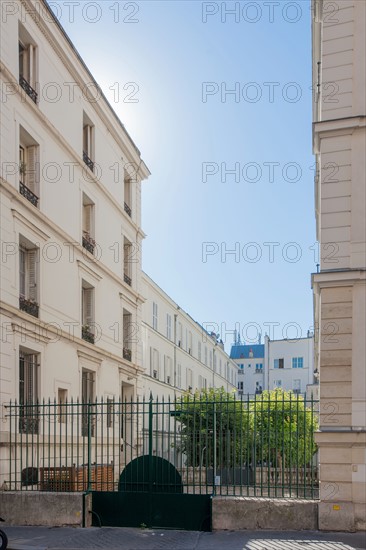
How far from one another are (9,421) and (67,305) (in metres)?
5.61

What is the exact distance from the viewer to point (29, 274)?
19.0 metres

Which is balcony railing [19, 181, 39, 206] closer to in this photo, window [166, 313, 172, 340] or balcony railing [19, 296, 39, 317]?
balcony railing [19, 296, 39, 317]

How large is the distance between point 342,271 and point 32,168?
10486mm

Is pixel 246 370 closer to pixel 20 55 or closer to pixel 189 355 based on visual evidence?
pixel 189 355

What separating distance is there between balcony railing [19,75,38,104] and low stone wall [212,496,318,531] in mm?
12395

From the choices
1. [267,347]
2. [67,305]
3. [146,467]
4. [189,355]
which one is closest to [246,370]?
[267,347]

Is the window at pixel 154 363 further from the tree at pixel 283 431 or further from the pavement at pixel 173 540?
the pavement at pixel 173 540

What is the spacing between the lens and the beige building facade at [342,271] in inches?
469

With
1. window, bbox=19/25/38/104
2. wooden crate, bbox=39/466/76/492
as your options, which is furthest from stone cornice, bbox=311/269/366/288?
window, bbox=19/25/38/104

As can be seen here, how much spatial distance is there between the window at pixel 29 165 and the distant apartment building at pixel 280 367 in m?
59.2

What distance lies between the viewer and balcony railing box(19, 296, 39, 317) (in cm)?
1795

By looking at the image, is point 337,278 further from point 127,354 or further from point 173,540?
point 127,354

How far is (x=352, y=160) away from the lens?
42.6 feet

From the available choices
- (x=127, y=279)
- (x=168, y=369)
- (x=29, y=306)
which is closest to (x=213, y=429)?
(x=29, y=306)
